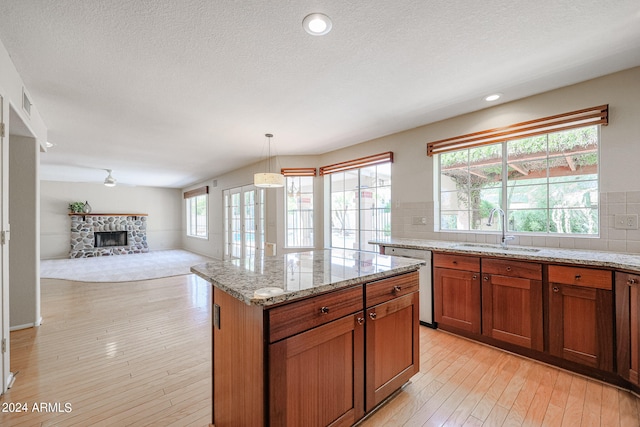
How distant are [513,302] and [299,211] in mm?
3763

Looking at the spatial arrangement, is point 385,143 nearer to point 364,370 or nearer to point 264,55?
point 264,55

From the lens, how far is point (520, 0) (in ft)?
5.20

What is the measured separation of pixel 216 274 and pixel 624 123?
3.40 metres

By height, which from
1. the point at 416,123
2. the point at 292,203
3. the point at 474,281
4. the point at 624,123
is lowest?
the point at 474,281

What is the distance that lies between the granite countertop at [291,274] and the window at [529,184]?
1775 mm

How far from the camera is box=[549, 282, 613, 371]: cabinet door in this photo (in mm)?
1962

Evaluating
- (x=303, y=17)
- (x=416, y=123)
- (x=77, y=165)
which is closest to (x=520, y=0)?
(x=303, y=17)

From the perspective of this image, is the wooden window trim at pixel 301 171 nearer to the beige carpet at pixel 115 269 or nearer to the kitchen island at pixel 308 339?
the beige carpet at pixel 115 269

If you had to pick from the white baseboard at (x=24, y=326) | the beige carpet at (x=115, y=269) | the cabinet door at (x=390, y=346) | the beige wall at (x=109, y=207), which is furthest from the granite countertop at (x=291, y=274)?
the beige wall at (x=109, y=207)

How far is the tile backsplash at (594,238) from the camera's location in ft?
7.52

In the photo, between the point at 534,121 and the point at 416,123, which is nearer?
the point at 534,121

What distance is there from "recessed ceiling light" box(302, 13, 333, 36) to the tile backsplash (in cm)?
249

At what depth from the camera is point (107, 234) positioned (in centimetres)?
907

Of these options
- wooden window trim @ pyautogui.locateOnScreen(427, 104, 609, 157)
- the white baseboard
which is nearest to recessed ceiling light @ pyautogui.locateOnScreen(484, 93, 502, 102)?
wooden window trim @ pyautogui.locateOnScreen(427, 104, 609, 157)
